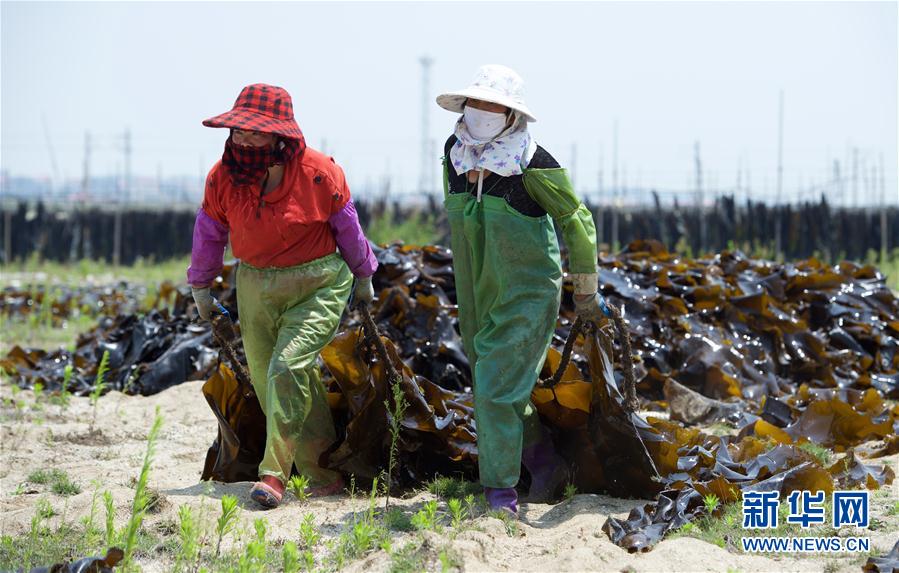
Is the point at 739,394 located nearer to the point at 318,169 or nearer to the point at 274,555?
the point at 318,169

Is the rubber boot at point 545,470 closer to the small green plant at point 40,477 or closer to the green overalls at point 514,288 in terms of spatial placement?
the green overalls at point 514,288

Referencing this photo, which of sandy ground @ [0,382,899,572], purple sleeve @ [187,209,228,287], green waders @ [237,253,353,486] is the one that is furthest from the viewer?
purple sleeve @ [187,209,228,287]

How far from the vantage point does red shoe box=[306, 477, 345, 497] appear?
15.4 feet

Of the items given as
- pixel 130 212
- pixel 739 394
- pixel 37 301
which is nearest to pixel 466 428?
pixel 739 394

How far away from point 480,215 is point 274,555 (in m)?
1.55

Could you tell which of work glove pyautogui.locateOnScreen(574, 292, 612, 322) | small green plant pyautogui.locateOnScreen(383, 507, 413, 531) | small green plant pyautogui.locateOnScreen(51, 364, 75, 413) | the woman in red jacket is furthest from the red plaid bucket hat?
small green plant pyautogui.locateOnScreen(51, 364, 75, 413)

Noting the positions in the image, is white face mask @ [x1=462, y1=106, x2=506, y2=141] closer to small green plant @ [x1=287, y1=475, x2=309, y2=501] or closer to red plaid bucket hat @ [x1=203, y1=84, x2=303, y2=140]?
red plaid bucket hat @ [x1=203, y1=84, x2=303, y2=140]

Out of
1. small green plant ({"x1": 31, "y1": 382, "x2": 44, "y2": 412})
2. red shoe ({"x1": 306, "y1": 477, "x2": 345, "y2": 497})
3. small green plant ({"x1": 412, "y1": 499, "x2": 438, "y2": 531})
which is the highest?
small green plant ({"x1": 412, "y1": 499, "x2": 438, "y2": 531})

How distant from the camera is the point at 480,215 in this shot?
4336 millimetres

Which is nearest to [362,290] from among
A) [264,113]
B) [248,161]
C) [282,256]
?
[282,256]

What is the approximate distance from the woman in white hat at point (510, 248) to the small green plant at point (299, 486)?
76cm

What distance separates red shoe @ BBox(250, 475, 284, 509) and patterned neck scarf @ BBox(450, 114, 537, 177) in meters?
1.49

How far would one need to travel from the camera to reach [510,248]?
14.1ft

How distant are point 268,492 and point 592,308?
1.52 metres
